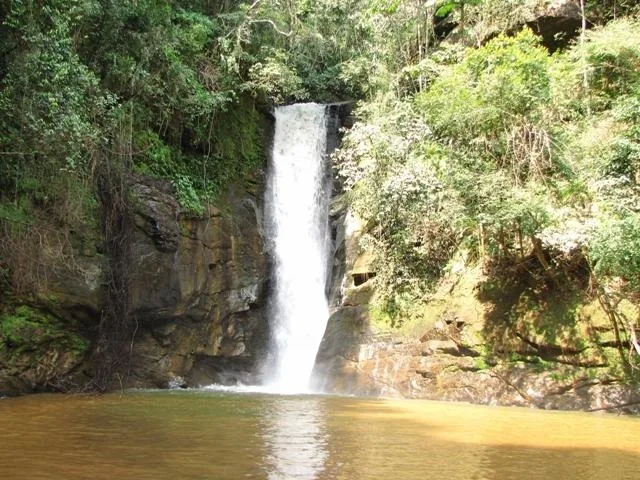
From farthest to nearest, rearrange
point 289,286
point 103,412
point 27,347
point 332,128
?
1. point 332,128
2. point 289,286
3. point 27,347
4. point 103,412

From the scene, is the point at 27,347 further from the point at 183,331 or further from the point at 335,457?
the point at 335,457

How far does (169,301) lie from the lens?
1534 centimetres

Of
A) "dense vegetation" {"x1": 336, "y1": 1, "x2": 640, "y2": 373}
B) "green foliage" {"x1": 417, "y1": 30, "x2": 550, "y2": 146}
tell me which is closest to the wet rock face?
"dense vegetation" {"x1": 336, "y1": 1, "x2": 640, "y2": 373}

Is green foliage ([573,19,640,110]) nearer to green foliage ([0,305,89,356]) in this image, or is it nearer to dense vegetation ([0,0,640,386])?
dense vegetation ([0,0,640,386])

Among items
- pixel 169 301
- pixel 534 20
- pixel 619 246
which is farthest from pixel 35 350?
pixel 534 20

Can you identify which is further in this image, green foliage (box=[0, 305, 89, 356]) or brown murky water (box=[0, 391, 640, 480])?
green foliage (box=[0, 305, 89, 356])

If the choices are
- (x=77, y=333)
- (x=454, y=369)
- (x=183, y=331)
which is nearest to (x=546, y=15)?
(x=454, y=369)

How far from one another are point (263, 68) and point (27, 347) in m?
11.2

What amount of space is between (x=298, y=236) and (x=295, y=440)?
42.3 feet

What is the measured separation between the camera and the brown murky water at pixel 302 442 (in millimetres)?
5180

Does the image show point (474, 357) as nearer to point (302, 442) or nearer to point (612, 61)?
point (302, 442)

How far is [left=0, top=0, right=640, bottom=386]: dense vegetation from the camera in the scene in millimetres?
11141

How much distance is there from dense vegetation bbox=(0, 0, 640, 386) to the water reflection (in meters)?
5.42

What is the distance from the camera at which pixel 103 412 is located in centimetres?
902
